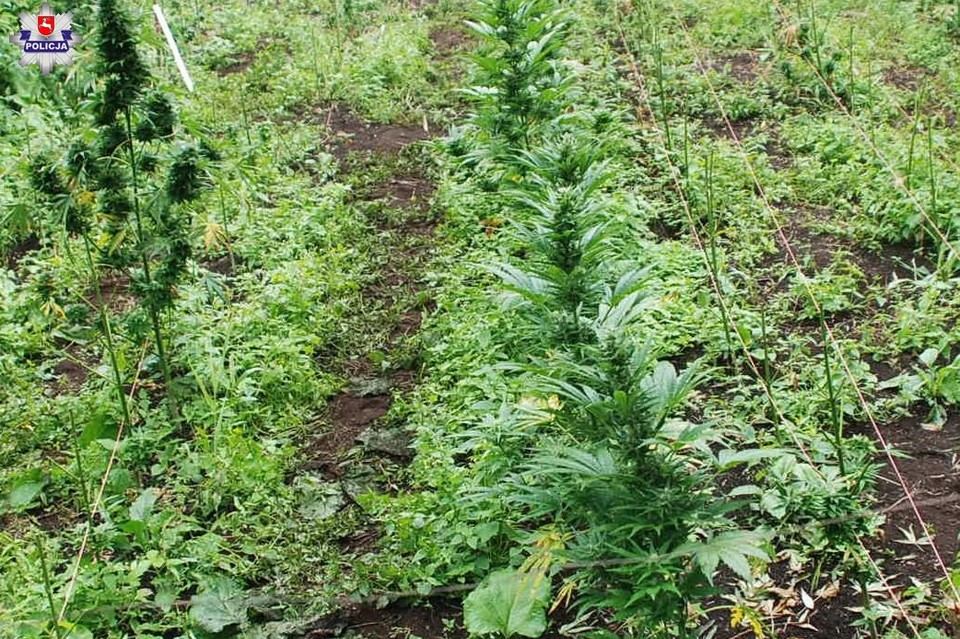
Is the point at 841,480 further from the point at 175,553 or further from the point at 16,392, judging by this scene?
the point at 16,392

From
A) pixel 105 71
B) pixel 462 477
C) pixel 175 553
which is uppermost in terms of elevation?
pixel 105 71

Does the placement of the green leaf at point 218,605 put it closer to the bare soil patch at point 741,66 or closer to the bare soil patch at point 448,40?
the bare soil patch at point 741,66

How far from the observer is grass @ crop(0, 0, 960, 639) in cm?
296

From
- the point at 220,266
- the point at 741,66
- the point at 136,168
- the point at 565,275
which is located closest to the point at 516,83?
the point at 220,266

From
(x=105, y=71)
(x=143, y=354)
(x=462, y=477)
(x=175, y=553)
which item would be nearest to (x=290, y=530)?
(x=175, y=553)

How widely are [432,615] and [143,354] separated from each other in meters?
2.12

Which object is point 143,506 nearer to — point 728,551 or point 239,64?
point 728,551

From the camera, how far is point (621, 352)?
8.13 feet

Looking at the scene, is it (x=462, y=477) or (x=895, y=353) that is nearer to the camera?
(x=462, y=477)

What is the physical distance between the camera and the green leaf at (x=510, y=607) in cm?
296

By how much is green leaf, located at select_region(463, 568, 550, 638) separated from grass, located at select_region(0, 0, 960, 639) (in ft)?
0.04

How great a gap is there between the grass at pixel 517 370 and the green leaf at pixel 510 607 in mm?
11

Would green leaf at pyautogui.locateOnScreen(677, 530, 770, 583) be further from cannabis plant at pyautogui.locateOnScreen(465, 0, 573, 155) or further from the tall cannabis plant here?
cannabis plant at pyautogui.locateOnScreen(465, 0, 573, 155)

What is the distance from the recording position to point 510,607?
9.84ft
